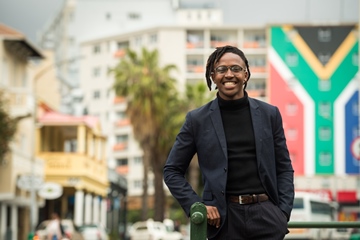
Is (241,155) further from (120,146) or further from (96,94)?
(96,94)

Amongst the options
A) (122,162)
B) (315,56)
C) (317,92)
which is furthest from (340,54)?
(122,162)

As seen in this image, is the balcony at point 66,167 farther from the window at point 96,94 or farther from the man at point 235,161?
the window at point 96,94

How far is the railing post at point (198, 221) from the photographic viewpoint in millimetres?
5547

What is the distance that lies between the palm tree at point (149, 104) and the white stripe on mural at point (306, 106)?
1796 inches

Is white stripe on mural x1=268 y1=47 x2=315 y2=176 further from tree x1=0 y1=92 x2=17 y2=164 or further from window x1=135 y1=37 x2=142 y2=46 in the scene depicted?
tree x1=0 y1=92 x2=17 y2=164

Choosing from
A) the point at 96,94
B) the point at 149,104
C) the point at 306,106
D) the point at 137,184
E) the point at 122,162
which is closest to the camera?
the point at 149,104

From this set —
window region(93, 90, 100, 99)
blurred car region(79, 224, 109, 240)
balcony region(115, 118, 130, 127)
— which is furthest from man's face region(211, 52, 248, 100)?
window region(93, 90, 100, 99)

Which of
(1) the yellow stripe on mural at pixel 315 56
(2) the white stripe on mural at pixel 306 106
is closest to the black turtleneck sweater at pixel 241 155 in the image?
(2) the white stripe on mural at pixel 306 106

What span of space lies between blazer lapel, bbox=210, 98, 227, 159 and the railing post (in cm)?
34

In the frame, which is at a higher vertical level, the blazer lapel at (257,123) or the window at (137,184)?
the blazer lapel at (257,123)

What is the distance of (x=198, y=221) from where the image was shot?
555cm

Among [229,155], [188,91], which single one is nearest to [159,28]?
[188,91]

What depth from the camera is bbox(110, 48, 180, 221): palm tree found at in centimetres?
6219

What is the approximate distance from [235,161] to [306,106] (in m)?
107
